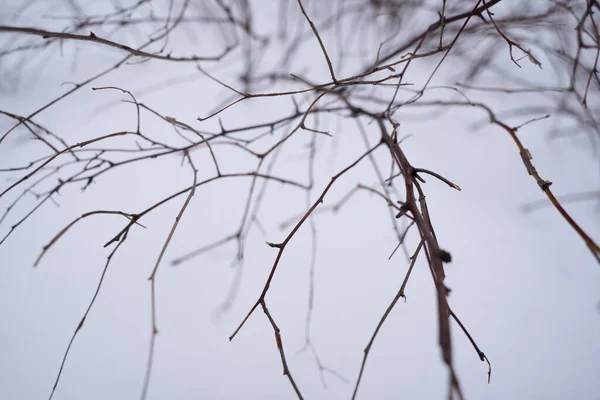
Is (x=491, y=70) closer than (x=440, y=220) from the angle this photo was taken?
No

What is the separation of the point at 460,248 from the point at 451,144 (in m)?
0.22

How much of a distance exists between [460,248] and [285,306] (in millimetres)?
293

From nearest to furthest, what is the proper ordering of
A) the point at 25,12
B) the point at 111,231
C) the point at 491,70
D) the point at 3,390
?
the point at 3,390, the point at 111,231, the point at 25,12, the point at 491,70

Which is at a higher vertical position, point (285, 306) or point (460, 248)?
point (460, 248)

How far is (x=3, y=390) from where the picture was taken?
16.0 inches

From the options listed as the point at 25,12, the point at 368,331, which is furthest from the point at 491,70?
the point at 25,12

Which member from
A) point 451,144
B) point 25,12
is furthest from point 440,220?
point 25,12

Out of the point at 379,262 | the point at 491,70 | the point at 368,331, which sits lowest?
the point at 368,331

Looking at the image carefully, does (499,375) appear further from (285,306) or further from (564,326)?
(285,306)

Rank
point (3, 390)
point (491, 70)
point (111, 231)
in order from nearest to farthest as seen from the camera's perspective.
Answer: point (3, 390) < point (111, 231) < point (491, 70)

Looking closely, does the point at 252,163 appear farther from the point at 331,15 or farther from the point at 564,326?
the point at 564,326

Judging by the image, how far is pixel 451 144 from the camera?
0.68 metres

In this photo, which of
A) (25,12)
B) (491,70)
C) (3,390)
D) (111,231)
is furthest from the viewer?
(491,70)

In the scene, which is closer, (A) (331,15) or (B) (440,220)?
(B) (440,220)
